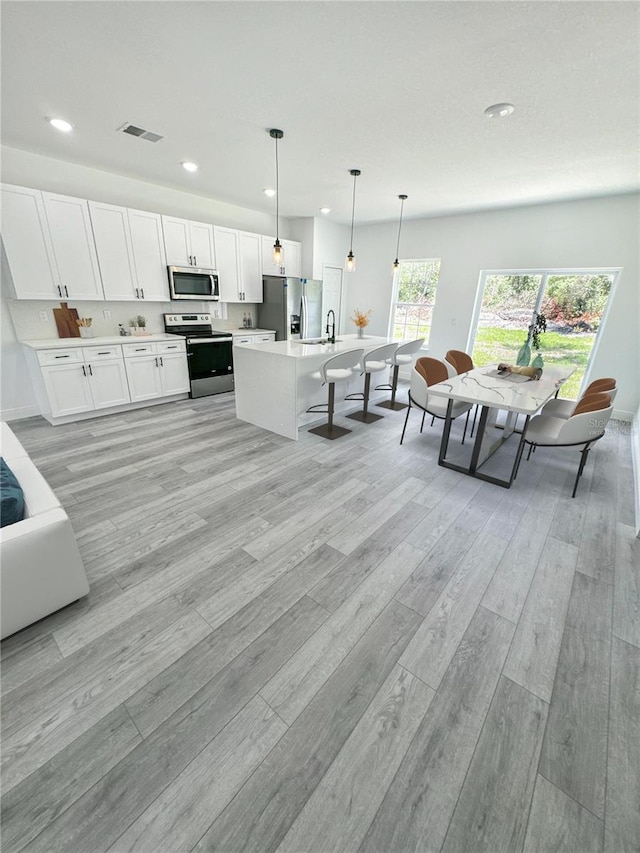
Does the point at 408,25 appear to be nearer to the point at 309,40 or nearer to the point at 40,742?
the point at 309,40

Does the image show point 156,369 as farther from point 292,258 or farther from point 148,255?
point 292,258

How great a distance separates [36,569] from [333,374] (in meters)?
2.86

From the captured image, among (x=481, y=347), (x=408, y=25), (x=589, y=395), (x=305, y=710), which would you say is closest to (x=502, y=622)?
(x=305, y=710)

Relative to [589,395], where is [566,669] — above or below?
below

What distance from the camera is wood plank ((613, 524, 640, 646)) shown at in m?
1.72

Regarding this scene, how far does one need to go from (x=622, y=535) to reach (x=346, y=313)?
6434 millimetres

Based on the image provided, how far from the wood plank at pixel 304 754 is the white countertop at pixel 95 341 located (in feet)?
14.1

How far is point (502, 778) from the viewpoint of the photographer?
3.82 ft

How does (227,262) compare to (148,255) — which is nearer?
(148,255)

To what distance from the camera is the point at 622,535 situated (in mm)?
2406

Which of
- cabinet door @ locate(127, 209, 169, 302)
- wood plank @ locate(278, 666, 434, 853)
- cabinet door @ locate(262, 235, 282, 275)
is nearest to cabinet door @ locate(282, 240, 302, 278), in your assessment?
cabinet door @ locate(262, 235, 282, 275)

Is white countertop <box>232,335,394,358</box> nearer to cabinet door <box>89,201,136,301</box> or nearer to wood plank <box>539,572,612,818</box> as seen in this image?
cabinet door <box>89,201,136,301</box>

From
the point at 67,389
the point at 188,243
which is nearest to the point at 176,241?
the point at 188,243

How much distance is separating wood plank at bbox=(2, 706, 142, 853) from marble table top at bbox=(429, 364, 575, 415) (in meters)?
2.84
